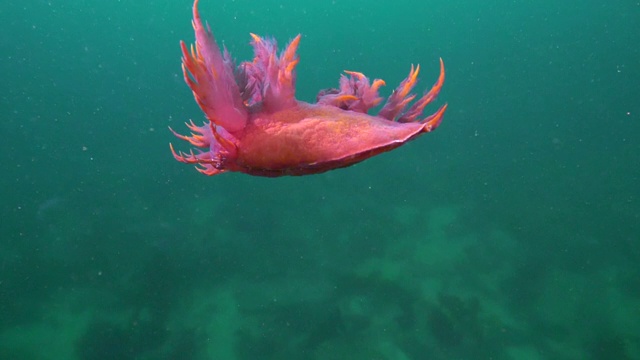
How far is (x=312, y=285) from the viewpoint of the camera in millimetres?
8859

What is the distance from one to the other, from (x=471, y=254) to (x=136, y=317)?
8250 mm

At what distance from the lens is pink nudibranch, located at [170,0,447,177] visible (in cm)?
149

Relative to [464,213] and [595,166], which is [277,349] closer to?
[464,213]

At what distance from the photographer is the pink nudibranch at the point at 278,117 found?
4.89ft

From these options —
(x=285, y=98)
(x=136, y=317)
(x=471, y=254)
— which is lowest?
(x=136, y=317)

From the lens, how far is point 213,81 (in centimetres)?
154

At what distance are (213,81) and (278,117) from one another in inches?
12.5

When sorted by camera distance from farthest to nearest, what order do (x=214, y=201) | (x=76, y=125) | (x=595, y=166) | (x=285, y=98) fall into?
1. (x=76, y=125)
2. (x=595, y=166)
3. (x=214, y=201)
4. (x=285, y=98)

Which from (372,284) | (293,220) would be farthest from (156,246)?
(372,284)

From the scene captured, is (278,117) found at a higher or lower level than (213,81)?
lower

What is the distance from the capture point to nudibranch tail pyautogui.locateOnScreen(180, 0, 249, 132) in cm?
146

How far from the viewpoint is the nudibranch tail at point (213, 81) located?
1463mm

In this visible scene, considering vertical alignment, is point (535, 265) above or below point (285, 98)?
below

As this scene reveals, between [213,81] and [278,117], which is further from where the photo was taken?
[278,117]
